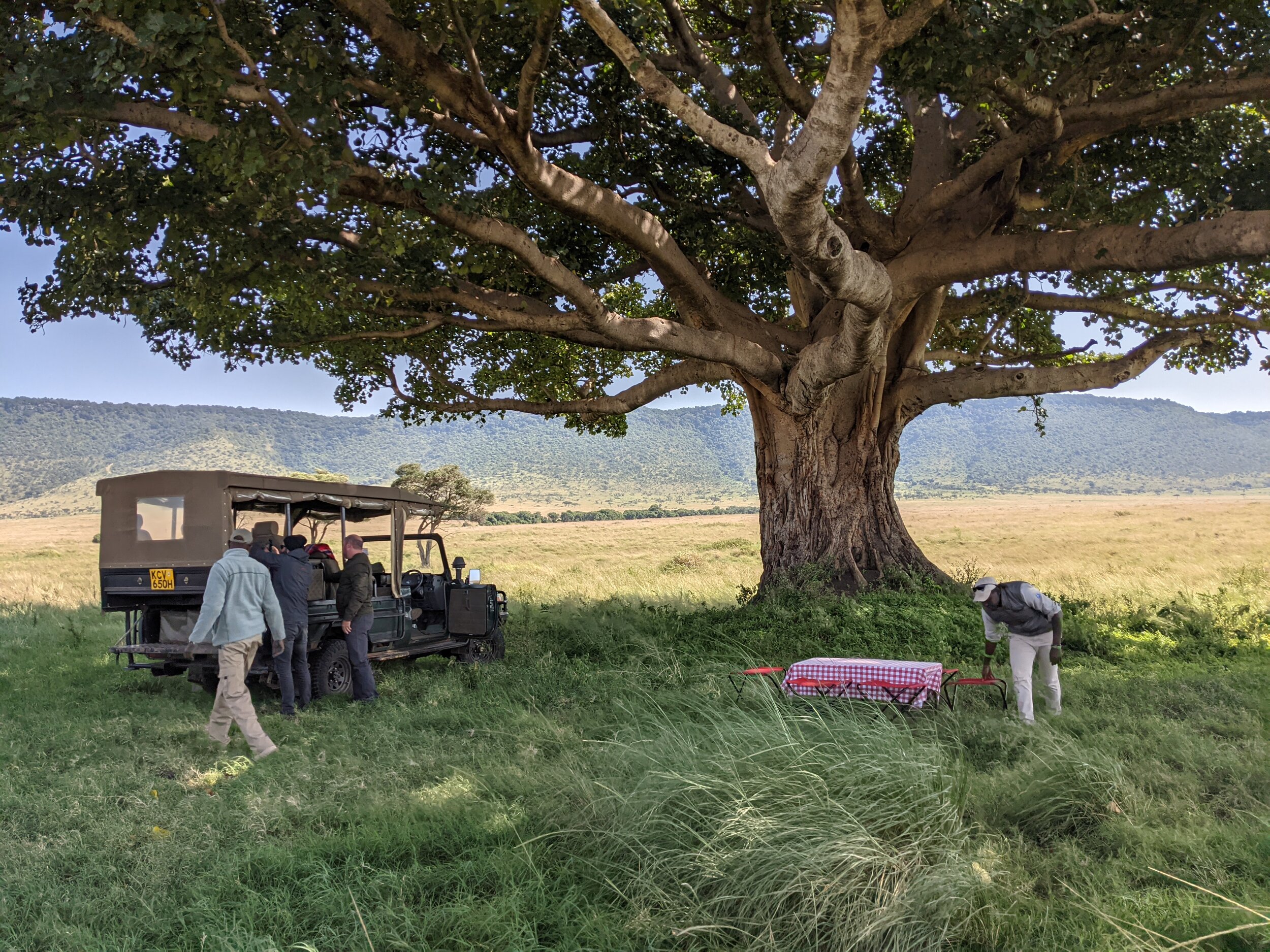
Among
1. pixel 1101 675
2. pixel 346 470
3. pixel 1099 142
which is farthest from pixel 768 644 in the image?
pixel 346 470

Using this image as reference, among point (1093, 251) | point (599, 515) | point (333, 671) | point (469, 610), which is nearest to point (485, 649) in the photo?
point (469, 610)

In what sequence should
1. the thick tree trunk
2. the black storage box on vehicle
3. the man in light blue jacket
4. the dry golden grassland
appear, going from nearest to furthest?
the man in light blue jacket
the black storage box on vehicle
the thick tree trunk
the dry golden grassland

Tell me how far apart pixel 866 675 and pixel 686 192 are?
9.76 meters

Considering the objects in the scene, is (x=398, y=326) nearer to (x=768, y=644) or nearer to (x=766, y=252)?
(x=766, y=252)

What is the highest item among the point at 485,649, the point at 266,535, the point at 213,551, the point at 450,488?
the point at 266,535

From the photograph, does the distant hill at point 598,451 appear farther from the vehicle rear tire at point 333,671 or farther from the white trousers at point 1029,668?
the white trousers at point 1029,668

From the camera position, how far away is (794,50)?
551 inches

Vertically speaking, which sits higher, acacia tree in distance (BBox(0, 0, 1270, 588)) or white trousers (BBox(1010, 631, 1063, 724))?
acacia tree in distance (BBox(0, 0, 1270, 588))

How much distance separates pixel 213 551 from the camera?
9461 millimetres

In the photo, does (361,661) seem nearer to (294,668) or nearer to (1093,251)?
(294,668)

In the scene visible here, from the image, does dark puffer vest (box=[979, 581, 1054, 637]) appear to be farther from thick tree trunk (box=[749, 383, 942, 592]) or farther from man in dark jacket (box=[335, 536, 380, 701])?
thick tree trunk (box=[749, 383, 942, 592])

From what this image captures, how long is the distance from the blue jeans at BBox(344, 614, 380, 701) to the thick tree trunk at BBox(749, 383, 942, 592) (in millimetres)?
7235

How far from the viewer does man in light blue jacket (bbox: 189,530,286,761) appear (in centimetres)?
781

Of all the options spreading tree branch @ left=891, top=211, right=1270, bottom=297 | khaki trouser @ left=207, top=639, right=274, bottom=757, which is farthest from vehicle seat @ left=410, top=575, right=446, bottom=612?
spreading tree branch @ left=891, top=211, right=1270, bottom=297
